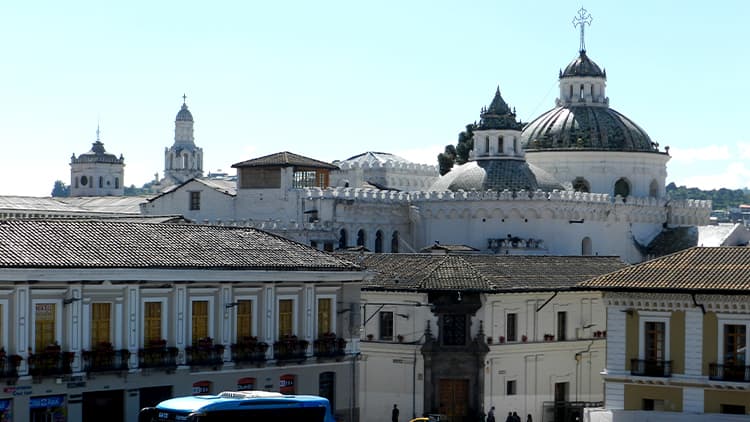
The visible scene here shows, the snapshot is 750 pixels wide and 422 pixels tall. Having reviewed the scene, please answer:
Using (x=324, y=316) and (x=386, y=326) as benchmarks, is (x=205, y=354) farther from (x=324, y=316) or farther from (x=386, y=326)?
(x=386, y=326)

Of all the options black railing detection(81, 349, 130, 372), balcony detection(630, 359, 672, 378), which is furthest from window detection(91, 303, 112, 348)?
balcony detection(630, 359, 672, 378)

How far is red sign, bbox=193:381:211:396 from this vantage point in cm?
5438

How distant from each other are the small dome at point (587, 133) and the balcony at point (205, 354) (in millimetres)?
61524

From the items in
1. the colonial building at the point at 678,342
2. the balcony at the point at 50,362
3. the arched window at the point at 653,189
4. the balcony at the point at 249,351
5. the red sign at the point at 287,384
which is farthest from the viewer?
the arched window at the point at 653,189

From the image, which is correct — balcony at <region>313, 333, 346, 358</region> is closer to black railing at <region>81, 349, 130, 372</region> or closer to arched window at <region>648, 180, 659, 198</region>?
black railing at <region>81, 349, 130, 372</region>

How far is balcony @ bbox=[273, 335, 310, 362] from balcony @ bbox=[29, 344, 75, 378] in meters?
8.47

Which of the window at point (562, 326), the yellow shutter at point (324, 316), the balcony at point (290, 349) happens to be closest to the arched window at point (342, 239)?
the window at point (562, 326)

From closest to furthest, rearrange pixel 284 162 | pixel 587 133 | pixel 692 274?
pixel 692 274
pixel 284 162
pixel 587 133

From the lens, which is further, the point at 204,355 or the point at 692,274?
the point at 692,274

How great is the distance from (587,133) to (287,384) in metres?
59.7

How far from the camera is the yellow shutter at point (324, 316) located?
58.9 m

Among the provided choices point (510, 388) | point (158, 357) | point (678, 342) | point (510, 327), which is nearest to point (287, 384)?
point (158, 357)

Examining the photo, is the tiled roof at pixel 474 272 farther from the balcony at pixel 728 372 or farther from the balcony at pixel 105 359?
the balcony at pixel 105 359

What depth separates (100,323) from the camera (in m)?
51.9
